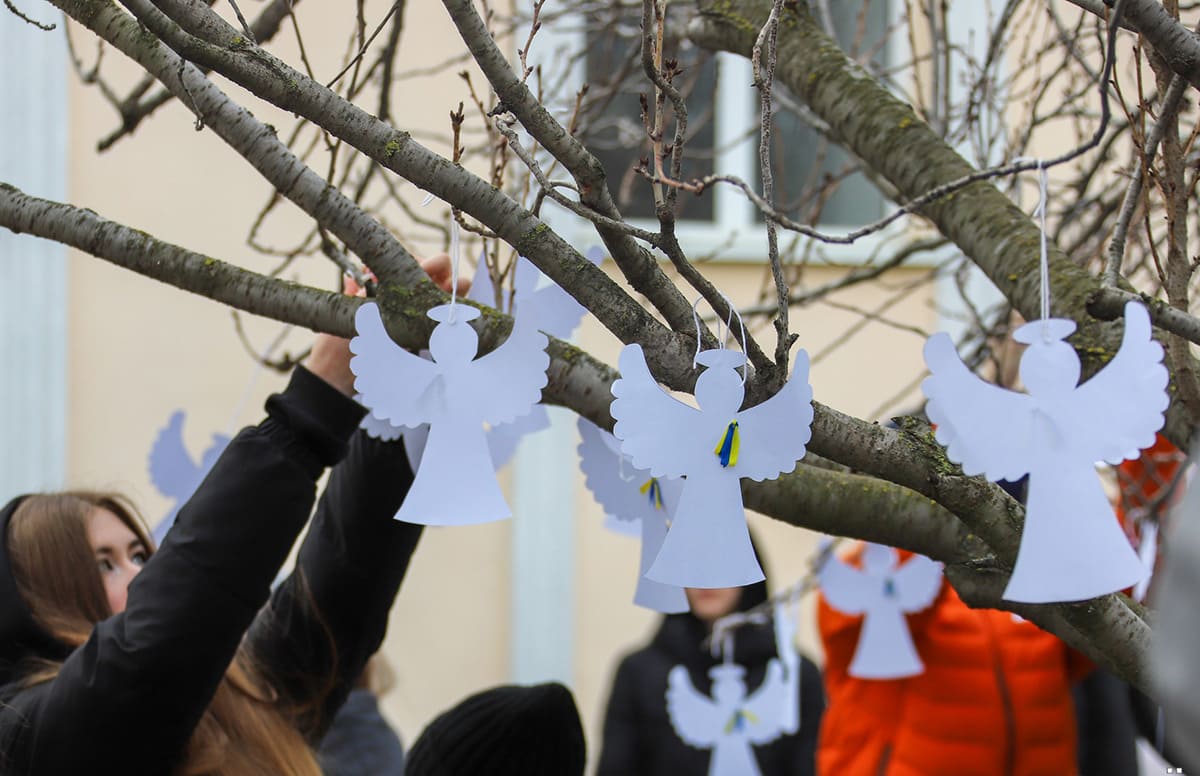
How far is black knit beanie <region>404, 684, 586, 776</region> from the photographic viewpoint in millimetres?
1611

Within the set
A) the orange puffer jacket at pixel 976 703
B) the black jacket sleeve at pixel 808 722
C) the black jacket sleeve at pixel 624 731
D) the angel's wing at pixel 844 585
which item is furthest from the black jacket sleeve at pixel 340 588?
the black jacket sleeve at pixel 808 722

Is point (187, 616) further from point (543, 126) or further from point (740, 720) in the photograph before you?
point (740, 720)

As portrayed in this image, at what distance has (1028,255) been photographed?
1.59 m

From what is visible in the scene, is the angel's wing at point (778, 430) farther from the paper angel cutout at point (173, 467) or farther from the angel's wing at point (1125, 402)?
the paper angel cutout at point (173, 467)

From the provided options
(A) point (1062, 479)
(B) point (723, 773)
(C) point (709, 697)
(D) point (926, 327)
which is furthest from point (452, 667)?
(A) point (1062, 479)

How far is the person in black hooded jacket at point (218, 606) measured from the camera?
1437 mm

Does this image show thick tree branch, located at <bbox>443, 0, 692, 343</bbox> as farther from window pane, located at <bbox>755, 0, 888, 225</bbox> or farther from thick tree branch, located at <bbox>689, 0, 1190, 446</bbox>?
window pane, located at <bbox>755, 0, 888, 225</bbox>

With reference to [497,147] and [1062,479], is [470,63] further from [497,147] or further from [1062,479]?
[1062,479]

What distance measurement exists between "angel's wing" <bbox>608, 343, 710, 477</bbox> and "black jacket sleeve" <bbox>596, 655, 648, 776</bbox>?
2.66 m

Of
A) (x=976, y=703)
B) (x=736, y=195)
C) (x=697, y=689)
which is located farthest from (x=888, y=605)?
(x=736, y=195)

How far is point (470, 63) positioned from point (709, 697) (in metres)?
2.26

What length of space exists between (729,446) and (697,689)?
272cm

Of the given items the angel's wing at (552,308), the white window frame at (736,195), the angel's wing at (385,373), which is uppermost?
the white window frame at (736,195)

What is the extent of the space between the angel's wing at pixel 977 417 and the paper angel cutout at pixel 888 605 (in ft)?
A: 5.70
